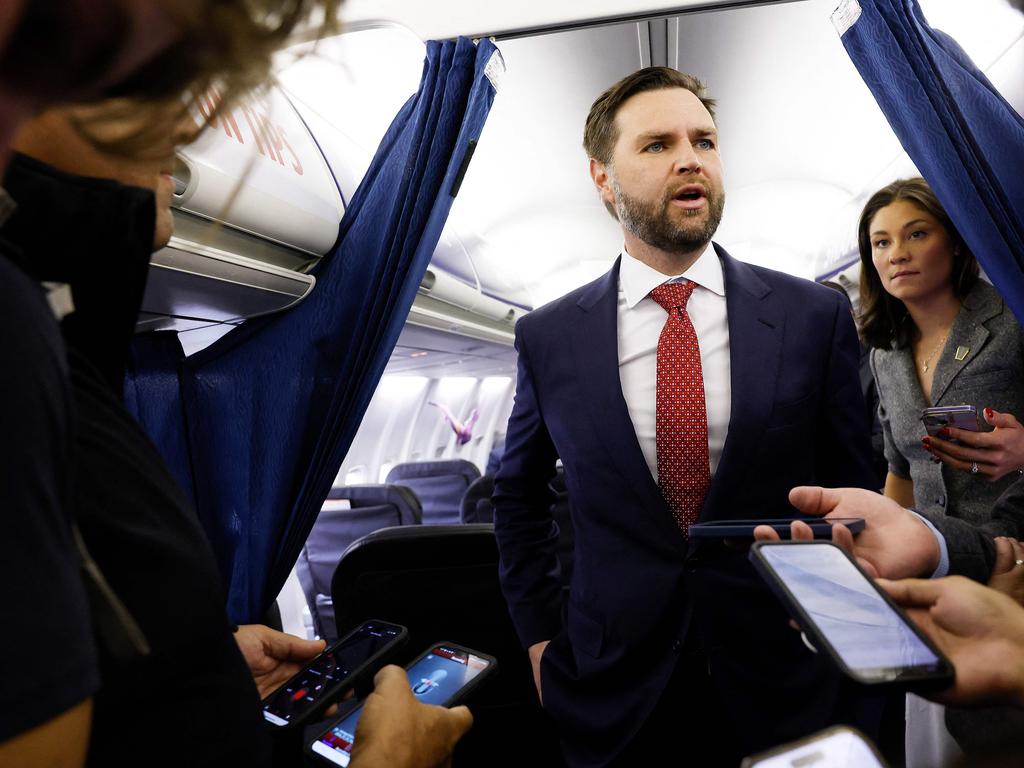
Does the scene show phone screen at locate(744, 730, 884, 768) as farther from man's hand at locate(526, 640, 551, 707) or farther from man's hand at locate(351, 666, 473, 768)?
man's hand at locate(526, 640, 551, 707)

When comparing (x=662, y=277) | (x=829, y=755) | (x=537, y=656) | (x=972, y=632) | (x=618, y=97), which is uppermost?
(x=618, y=97)

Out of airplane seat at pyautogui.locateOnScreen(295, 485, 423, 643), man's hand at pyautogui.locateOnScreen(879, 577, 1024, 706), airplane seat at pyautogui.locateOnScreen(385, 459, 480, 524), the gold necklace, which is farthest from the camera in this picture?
airplane seat at pyautogui.locateOnScreen(385, 459, 480, 524)

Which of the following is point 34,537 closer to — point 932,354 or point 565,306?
point 565,306

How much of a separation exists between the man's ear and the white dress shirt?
0.32 meters

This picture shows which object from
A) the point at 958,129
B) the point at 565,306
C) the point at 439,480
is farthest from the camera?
the point at 439,480

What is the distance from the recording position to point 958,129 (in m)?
1.47

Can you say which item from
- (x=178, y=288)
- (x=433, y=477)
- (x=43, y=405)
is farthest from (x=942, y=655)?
(x=433, y=477)

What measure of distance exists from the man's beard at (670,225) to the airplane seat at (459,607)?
1.10m

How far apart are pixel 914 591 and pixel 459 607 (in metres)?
1.56

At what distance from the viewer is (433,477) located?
580 cm

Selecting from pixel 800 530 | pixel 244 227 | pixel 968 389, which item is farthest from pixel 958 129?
pixel 244 227

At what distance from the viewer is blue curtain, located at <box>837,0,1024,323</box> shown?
1.45m

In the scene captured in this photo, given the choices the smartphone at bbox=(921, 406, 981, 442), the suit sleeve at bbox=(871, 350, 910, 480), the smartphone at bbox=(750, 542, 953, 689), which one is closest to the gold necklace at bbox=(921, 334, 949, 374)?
the suit sleeve at bbox=(871, 350, 910, 480)

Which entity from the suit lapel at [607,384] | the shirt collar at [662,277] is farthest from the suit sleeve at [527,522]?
the shirt collar at [662,277]
